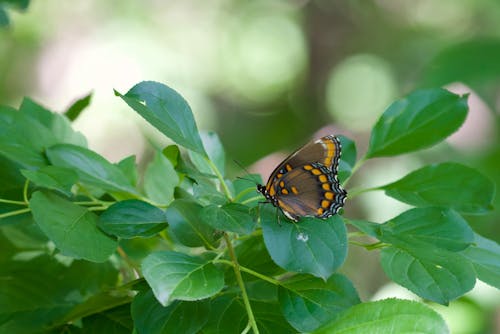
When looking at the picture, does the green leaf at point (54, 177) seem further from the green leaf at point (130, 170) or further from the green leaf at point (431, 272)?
the green leaf at point (431, 272)

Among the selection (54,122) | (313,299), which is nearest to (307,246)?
(313,299)

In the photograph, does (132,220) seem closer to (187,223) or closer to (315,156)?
(187,223)

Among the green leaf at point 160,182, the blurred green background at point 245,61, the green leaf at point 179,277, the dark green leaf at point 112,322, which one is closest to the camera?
Answer: the green leaf at point 179,277

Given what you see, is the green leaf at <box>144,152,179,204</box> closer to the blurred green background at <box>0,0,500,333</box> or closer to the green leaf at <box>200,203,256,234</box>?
the green leaf at <box>200,203,256,234</box>

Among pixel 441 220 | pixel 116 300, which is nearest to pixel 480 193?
pixel 441 220

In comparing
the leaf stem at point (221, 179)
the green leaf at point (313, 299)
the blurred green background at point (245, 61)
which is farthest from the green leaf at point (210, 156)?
the blurred green background at point (245, 61)

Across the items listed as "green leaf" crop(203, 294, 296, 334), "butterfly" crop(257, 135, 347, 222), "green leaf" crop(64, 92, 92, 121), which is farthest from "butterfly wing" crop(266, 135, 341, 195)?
"green leaf" crop(64, 92, 92, 121)
